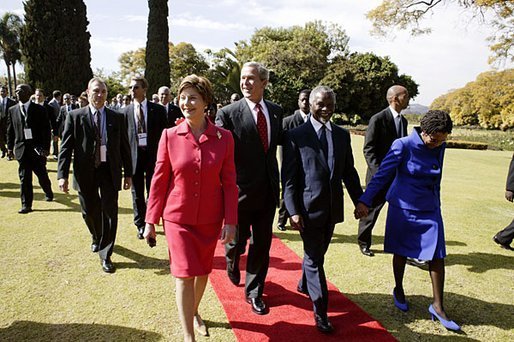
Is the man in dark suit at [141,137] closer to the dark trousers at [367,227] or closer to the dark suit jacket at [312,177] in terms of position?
the dark suit jacket at [312,177]

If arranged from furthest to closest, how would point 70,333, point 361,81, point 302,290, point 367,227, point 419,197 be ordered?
point 361,81 < point 367,227 < point 302,290 < point 419,197 < point 70,333

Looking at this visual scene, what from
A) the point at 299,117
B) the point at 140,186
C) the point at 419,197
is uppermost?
the point at 299,117

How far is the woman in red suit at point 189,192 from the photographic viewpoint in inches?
103

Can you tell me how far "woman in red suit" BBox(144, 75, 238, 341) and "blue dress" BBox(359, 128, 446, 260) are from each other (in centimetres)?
156

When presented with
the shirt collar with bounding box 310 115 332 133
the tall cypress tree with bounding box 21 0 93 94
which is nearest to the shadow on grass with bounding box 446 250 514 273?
the shirt collar with bounding box 310 115 332 133

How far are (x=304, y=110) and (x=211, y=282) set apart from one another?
10.4 ft

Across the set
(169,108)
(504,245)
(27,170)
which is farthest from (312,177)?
(27,170)

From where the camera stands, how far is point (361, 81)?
36.8m

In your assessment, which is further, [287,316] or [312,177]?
[287,316]

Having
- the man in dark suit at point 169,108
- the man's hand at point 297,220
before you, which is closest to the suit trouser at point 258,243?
the man's hand at point 297,220

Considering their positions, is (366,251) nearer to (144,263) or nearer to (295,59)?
(144,263)

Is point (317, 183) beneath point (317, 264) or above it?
above

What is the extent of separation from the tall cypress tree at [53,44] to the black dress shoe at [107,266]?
2550cm

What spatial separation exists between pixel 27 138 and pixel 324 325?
6.27 metres
